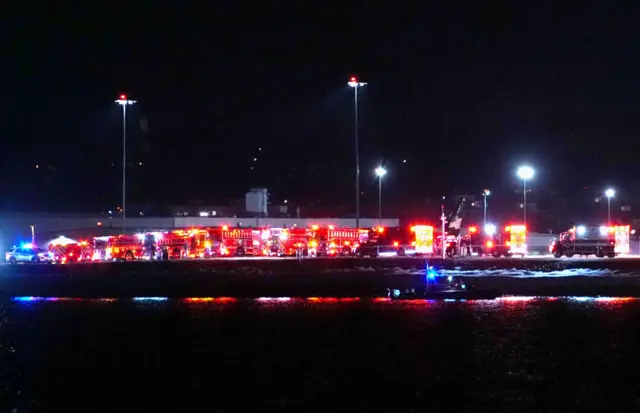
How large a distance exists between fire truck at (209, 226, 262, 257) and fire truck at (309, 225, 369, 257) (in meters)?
3.73

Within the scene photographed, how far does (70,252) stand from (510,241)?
29.0m

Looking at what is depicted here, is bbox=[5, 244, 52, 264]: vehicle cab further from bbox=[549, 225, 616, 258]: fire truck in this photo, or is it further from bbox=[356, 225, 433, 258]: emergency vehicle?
bbox=[549, 225, 616, 258]: fire truck

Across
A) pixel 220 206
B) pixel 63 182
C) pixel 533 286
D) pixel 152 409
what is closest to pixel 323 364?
pixel 152 409

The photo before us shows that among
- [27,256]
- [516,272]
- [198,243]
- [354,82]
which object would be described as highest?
[354,82]

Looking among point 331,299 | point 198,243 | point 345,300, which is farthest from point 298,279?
point 198,243

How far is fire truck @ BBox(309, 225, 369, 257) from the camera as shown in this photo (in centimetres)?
6638

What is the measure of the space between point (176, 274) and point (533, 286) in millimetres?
18467

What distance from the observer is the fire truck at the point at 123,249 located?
63866 mm

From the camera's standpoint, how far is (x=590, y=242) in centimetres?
6431

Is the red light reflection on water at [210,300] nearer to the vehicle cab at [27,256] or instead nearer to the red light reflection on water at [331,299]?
the red light reflection on water at [331,299]

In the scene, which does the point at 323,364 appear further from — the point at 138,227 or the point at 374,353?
the point at 138,227

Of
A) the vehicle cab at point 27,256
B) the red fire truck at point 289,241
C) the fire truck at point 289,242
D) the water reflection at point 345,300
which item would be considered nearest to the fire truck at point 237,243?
the fire truck at point 289,242

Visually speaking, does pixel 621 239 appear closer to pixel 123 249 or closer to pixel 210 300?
pixel 210 300

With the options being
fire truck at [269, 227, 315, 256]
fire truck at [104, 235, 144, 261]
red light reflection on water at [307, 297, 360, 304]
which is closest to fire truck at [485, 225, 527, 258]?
fire truck at [269, 227, 315, 256]
